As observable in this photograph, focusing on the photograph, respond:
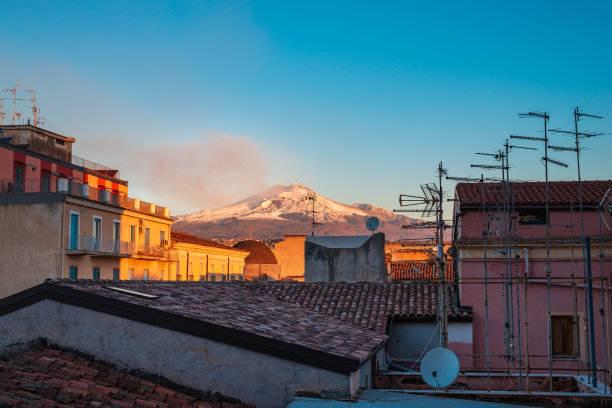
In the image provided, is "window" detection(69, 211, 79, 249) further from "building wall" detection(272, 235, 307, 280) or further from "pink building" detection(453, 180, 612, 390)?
"building wall" detection(272, 235, 307, 280)

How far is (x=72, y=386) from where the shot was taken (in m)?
10.0

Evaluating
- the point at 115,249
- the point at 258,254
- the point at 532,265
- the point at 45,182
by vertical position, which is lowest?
the point at 532,265

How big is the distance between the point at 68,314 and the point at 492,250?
1592cm

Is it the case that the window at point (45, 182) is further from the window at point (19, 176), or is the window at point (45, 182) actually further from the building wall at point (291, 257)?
the building wall at point (291, 257)

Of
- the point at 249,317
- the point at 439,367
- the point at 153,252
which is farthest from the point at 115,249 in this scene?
the point at 439,367

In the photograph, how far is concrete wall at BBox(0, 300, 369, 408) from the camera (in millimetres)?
11758

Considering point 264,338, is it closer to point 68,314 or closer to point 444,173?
point 68,314

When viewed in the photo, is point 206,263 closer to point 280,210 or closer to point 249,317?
point 249,317

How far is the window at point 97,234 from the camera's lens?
3812 centimetres

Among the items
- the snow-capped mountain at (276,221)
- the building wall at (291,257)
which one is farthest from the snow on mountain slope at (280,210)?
the building wall at (291,257)

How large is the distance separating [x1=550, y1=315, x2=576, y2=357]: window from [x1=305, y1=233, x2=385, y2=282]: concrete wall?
870 cm

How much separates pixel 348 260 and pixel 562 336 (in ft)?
33.8

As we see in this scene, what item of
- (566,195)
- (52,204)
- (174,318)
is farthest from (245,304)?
(52,204)

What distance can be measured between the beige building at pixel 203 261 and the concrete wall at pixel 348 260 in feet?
60.0
